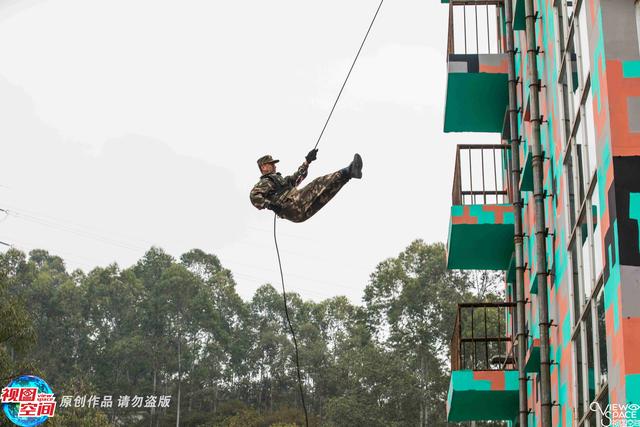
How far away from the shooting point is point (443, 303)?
224 ft

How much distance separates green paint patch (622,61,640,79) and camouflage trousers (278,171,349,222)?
3.29m

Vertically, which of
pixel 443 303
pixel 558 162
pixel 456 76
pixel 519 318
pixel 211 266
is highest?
pixel 211 266

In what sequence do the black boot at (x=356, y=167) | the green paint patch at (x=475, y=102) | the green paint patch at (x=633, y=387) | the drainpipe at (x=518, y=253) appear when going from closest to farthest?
the green paint patch at (x=633, y=387), the black boot at (x=356, y=167), the drainpipe at (x=518, y=253), the green paint patch at (x=475, y=102)

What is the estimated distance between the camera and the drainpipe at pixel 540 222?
14945 mm

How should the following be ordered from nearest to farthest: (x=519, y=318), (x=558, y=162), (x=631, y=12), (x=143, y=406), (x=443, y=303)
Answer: (x=631, y=12)
(x=558, y=162)
(x=519, y=318)
(x=443, y=303)
(x=143, y=406)

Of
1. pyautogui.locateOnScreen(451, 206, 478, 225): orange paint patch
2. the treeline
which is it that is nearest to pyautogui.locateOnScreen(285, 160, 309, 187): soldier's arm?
pyautogui.locateOnScreen(451, 206, 478, 225): orange paint patch

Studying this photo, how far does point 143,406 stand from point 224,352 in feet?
33.0

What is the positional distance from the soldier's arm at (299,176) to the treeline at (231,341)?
163 ft

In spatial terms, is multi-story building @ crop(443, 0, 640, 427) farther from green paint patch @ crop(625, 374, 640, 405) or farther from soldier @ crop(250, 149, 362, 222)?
soldier @ crop(250, 149, 362, 222)

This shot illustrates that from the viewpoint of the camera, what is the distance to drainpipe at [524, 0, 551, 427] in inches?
588

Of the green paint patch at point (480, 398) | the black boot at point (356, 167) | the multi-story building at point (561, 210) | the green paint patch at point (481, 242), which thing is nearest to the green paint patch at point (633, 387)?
the multi-story building at point (561, 210)

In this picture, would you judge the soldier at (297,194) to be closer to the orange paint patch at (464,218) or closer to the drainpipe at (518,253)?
the drainpipe at (518,253)

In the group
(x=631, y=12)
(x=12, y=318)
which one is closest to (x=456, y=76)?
(x=631, y=12)

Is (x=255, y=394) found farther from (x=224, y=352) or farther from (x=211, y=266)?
(x=211, y=266)
